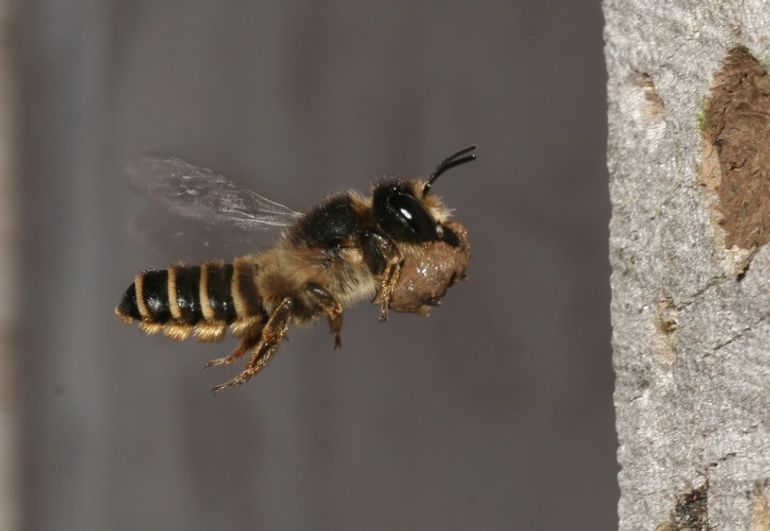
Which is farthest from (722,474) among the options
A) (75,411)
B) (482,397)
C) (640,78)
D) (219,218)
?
(75,411)

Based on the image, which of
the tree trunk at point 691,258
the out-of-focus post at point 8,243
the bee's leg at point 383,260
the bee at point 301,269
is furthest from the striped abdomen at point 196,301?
the out-of-focus post at point 8,243

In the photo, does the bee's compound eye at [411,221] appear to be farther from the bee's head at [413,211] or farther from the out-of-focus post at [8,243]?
the out-of-focus post at [8,243]

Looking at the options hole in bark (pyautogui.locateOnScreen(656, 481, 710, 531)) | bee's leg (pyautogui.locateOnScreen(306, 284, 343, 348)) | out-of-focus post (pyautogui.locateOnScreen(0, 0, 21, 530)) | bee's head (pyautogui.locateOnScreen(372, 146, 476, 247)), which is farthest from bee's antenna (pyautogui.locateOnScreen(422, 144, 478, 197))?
out-of-focus post (pyautogui.locateOnScreen(0, 0, 21, 530))

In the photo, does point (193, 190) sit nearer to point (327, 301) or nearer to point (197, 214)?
point (197, 214)

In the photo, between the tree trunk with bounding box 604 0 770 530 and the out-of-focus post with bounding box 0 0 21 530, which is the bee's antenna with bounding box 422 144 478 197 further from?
the out-of-focus post with bounding box 0 0 21 530

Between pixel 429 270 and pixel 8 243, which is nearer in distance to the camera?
pixel 429 270

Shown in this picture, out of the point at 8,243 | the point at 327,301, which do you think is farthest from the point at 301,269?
the point at 8,243
